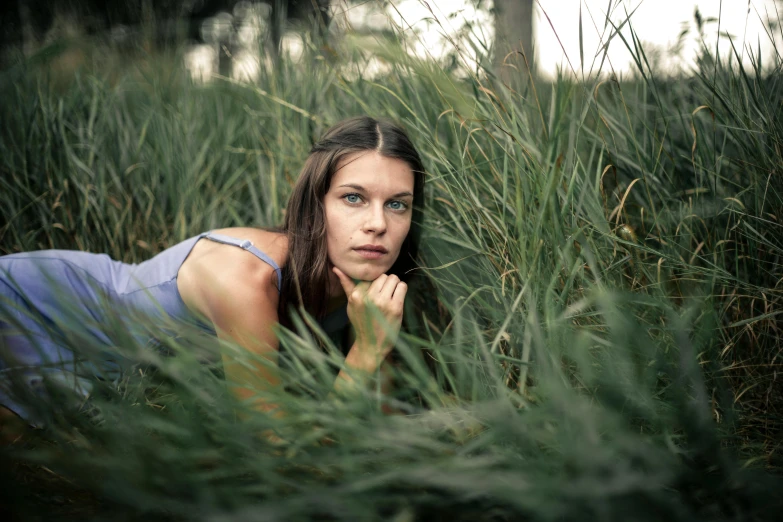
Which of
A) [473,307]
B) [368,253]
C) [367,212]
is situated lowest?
[473,307]

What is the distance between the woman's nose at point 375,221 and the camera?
1.31 m

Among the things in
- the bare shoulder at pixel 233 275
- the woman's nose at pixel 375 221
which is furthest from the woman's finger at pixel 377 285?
the bare shoulder at pixel 233 275

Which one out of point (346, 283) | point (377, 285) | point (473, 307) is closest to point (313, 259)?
point (346, 283)

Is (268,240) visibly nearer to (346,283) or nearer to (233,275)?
(233,275)

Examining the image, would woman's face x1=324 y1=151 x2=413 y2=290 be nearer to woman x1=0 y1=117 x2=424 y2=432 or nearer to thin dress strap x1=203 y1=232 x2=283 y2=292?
woman x1=0 y1=117 x2=424 y2=432

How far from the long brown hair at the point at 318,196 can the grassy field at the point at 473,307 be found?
9cm

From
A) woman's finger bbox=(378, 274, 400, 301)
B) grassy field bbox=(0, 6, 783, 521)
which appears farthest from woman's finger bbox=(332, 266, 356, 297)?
grassy field bbox=(0, 6, 783, 521)

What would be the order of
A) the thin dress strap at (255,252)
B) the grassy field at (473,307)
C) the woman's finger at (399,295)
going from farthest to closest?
the thin dress strap at (255,252), the woman's finger at (399,295), the grassy field at (473,307)

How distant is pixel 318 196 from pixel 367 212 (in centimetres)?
17

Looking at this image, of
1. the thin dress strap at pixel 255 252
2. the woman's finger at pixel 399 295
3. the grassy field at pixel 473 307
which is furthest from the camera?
the thin dress strap at pixel 255 252

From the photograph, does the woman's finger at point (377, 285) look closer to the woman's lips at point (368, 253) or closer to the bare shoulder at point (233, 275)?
the woman's lips at point (368, 253)

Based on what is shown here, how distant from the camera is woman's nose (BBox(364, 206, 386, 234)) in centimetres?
131

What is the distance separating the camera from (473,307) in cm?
124

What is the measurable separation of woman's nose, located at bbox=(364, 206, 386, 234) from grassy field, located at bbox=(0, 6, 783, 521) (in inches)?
7.3
